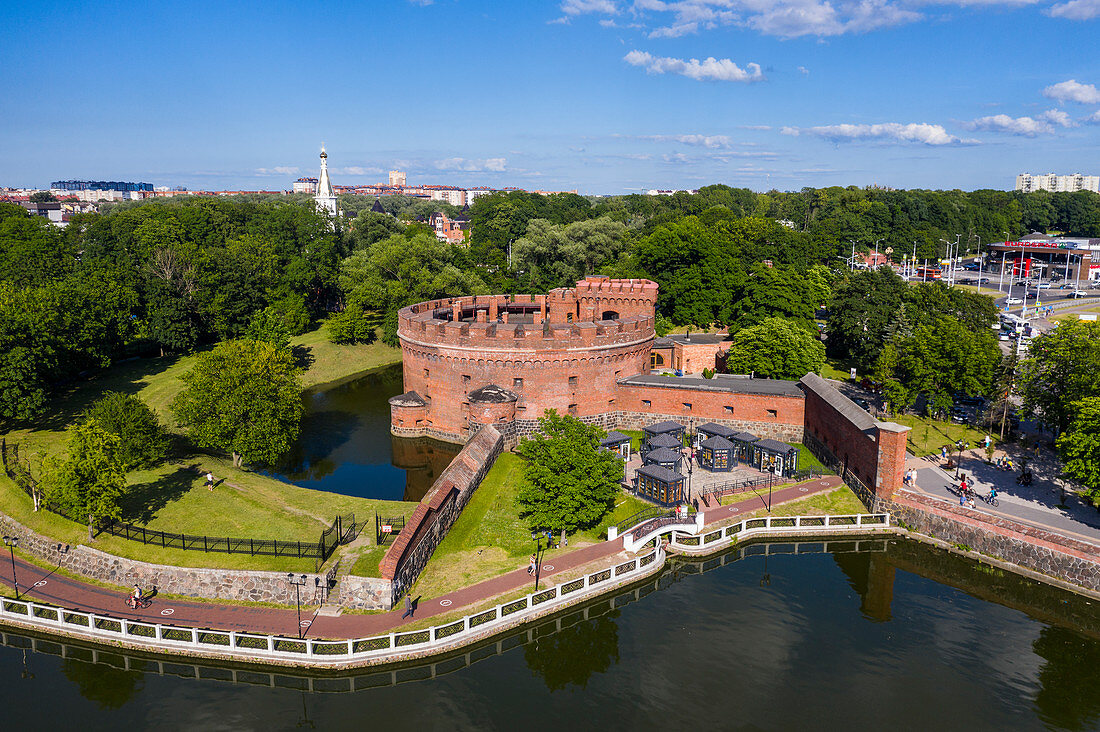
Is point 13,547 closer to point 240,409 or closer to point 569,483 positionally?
point 240,409

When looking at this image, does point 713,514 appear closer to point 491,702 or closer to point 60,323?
point 491,702

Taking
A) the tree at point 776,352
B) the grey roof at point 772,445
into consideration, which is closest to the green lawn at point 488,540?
the grey roof at point 772,445

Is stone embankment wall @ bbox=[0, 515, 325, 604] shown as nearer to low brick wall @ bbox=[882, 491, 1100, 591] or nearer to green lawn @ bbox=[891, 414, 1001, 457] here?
low brick wall @ bbox=[882, 491, 1100, 591]

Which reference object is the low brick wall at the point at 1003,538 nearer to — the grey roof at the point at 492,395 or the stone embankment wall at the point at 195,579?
the grey roof at the point at 492,395

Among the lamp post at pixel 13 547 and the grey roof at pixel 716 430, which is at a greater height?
the grey roof at pixel 716 430

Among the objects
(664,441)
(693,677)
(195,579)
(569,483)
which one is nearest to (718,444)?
(664,441)

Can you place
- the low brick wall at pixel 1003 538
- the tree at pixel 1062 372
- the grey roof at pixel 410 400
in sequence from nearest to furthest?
the low brick wall at pixel 1003 538 → the tree at pixel 1062 372 → the grey roof at pixel 410 400

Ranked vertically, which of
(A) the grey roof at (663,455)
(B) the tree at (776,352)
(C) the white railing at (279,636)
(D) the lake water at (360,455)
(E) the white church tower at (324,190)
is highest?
(E) the white church tower at (324,190)
